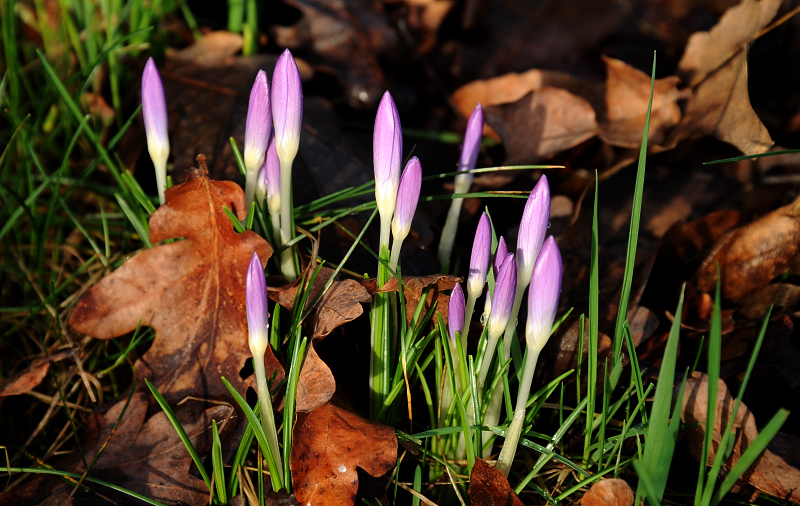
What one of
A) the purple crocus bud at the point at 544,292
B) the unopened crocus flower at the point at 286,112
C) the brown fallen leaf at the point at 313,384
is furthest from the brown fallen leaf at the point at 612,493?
the unopened crocus flower at the point at 286,112

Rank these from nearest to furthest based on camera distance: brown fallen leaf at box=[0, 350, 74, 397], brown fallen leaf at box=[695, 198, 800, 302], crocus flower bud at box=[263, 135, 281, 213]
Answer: crocus flower bud at box=[263, 135, 281, 213] < brown fallen leaf at box=[0, 350, 74, 397] < brown fallen leaf at box=[695, 198, 800, 302]

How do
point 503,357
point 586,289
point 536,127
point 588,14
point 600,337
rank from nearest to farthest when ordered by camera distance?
point 503,357 → point 600,337 → point 586,289 → point 536,127 → point 588,14

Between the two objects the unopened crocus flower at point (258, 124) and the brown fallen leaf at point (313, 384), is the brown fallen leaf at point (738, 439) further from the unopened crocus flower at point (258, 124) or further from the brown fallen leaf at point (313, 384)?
the unopened crocus flower at point (258, 124)

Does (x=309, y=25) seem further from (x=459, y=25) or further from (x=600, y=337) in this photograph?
(x=600, y=337)

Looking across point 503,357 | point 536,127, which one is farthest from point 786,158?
point 503,357

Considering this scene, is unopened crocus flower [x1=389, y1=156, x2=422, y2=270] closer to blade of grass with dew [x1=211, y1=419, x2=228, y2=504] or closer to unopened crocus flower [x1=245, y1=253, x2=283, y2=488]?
unopened crocus flower [x1=245, y1=253, x2=283, y2=488]

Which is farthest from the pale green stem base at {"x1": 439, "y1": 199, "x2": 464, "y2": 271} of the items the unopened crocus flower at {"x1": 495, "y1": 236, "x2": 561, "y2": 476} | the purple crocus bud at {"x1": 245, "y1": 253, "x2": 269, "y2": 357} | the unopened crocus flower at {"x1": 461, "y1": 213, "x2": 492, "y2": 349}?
the purple crocus bud at {"x1": 245, "y1": 253, "x2": 269, "y2": 357}
